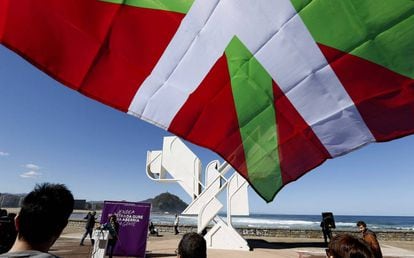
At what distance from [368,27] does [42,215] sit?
2338 mm

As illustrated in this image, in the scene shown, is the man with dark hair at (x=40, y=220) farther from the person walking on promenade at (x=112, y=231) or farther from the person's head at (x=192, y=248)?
the person walking on promenade at (x=112, y=231)

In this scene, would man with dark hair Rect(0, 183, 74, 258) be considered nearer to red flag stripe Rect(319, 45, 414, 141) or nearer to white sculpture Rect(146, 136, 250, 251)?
red flag stripe Rect(319, 45, 414, 141)

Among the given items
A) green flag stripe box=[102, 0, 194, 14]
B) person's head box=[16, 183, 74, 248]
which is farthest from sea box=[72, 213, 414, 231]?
person's head box=[16, 183, 74, 248]

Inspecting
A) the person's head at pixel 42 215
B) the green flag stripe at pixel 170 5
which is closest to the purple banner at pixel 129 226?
the green flag stripe at pixel 170 5

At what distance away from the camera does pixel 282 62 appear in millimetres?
2320

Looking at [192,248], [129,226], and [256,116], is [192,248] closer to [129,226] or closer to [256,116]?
[256,116]

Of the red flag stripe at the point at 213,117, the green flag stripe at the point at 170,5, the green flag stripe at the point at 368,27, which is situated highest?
the green flag stripe at the point at 170,5

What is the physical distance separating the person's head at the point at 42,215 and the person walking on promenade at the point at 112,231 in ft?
28.2

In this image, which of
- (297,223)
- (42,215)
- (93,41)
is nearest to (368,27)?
(93,41)

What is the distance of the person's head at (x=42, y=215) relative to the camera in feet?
4.57

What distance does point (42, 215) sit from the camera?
1442 millimetres

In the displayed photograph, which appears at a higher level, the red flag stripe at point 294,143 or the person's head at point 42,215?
the red flag stripe at point 294,143

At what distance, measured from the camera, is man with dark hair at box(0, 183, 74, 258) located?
1.36m

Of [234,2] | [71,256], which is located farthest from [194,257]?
[71,256]
